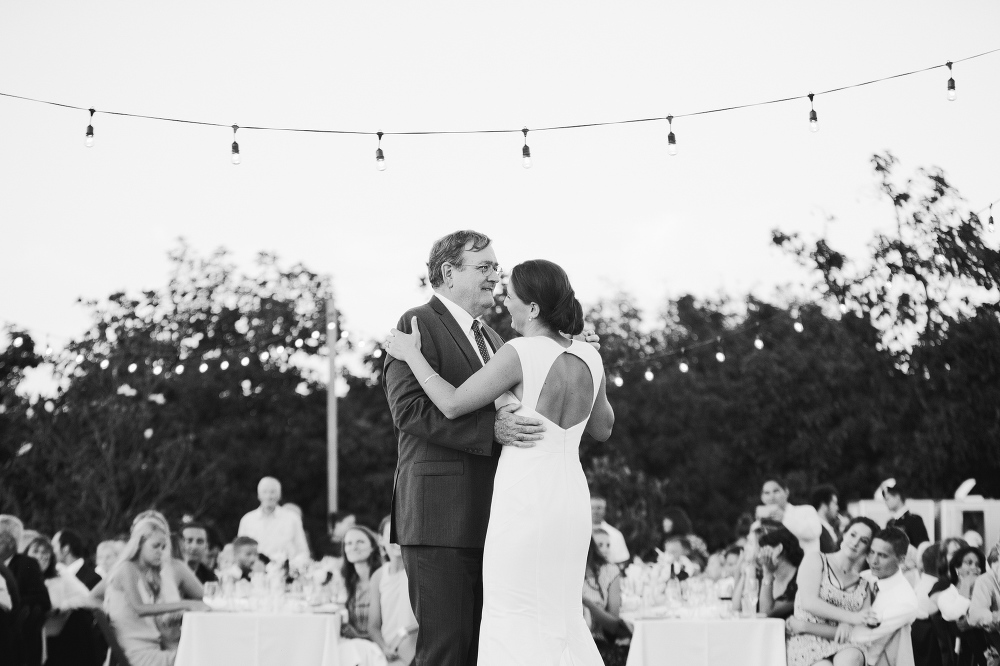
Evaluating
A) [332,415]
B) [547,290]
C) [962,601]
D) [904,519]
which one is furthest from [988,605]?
[332,415]

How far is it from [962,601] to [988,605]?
335 millimetres

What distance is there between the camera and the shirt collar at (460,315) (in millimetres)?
3439

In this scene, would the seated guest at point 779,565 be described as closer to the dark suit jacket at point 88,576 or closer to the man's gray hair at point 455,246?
the man's gray hair at point 455,246

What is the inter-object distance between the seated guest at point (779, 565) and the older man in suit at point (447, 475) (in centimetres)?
292

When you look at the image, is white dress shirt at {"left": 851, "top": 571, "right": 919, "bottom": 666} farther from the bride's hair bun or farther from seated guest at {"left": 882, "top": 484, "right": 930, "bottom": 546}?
A: seated guest at {"left": 882, "top": 484, "right": 930, "bottom": 546}

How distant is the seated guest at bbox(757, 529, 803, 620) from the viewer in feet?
19.2

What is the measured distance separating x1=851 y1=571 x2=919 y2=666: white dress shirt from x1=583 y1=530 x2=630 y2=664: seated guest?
4.23ft

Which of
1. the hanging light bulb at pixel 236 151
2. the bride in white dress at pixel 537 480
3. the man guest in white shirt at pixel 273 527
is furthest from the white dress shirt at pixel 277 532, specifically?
the bride in white dress at pixel 537 480

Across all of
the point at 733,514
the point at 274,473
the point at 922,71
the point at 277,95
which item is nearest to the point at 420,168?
the point at 277,95

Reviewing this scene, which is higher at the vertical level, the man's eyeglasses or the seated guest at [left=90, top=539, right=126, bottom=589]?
the man's eyeglasses

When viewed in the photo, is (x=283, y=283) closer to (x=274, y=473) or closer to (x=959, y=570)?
(x=274, y=473)

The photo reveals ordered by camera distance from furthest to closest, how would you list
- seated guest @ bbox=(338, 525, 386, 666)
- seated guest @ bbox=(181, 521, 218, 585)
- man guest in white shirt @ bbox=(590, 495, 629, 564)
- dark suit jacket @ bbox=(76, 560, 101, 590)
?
seated guest @ bbox=(181, 521, 218, 585)
man guest in white shirt @ bbox=(590, 495, 629, 564)
dark suit jacket @ bbox=(76, 560, 101, 590)
seated guest @ bbox=(338, 525, 386, 666)

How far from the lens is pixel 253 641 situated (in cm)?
551

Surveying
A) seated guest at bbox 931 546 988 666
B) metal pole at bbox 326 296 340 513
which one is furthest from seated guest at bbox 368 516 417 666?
metal pole at bbox 326 296 340 513
